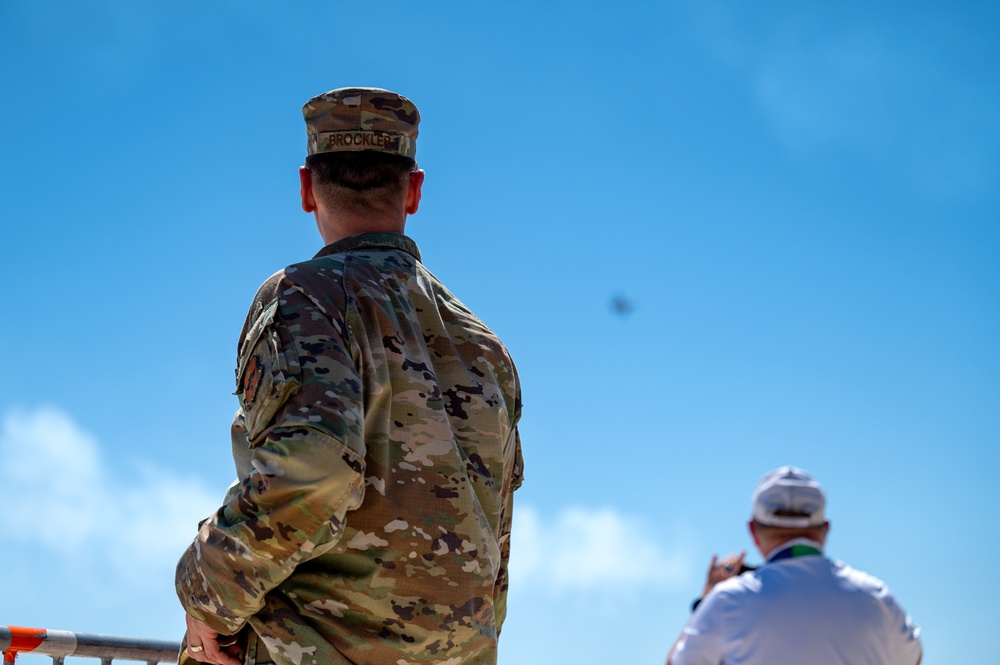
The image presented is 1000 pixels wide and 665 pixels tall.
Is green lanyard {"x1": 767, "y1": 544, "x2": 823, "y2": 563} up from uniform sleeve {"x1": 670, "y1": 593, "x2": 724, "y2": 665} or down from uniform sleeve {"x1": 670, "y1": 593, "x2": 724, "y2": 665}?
up

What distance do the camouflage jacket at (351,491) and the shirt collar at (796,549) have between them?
1056mm

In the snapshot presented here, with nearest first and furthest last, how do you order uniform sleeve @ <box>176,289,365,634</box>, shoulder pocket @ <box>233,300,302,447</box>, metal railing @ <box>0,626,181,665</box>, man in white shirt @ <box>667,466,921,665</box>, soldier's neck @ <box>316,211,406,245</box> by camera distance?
uniform sleeve @ <box>176,289,365,634</box>, shoulder pocket @ <box>233,300,302,447</box>, man in white shirt @ <box>667,466,921,665</box>, soldier's neck @ <box>316,211,406,245</box>, metal railing @ <box>0,626,181,665</box>

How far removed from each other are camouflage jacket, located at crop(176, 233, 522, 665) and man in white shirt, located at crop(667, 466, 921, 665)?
0.85m

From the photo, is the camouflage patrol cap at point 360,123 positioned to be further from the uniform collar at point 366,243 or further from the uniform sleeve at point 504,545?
the uniform sleeve at point 504,545

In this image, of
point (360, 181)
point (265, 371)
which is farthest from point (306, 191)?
point (265, 371)

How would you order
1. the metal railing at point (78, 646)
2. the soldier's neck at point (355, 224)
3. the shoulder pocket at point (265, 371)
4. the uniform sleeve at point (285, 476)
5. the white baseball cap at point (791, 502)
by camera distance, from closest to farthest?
1. the uniform sleeve at point (285, 476)
2. the shoulder pocket at point (265, 371)
3. the soldier's neck at point (355, 224)
4. the white baseball cap at point (791, 502)
5. the metal railing at point (78, 646)

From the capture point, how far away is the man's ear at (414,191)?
3861mm

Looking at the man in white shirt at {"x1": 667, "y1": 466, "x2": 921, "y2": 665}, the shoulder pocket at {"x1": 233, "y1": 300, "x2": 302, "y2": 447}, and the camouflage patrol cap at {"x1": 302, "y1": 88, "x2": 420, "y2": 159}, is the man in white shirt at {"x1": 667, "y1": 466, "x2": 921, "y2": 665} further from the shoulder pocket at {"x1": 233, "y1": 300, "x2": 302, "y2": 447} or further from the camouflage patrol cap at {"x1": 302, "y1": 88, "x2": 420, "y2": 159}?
the camouflage patrol cap at {"x1": 302, "y1": 88, "x2": 420, "y2": 159}

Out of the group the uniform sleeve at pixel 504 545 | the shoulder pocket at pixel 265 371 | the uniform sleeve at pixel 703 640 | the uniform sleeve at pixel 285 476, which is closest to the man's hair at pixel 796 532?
the uniform sleeve at pixel 703 640

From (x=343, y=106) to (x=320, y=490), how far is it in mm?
1510

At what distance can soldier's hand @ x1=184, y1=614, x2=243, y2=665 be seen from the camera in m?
3.21

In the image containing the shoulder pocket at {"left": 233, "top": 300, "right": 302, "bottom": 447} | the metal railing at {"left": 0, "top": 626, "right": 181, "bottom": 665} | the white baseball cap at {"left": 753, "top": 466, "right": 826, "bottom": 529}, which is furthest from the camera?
the metal railing at {"left": 0, "top": 626, "right": 181, "bottom": 665}

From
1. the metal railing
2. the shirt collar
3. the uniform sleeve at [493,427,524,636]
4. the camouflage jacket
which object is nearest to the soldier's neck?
the camouflage jacket

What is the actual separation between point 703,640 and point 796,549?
47 centimetres
